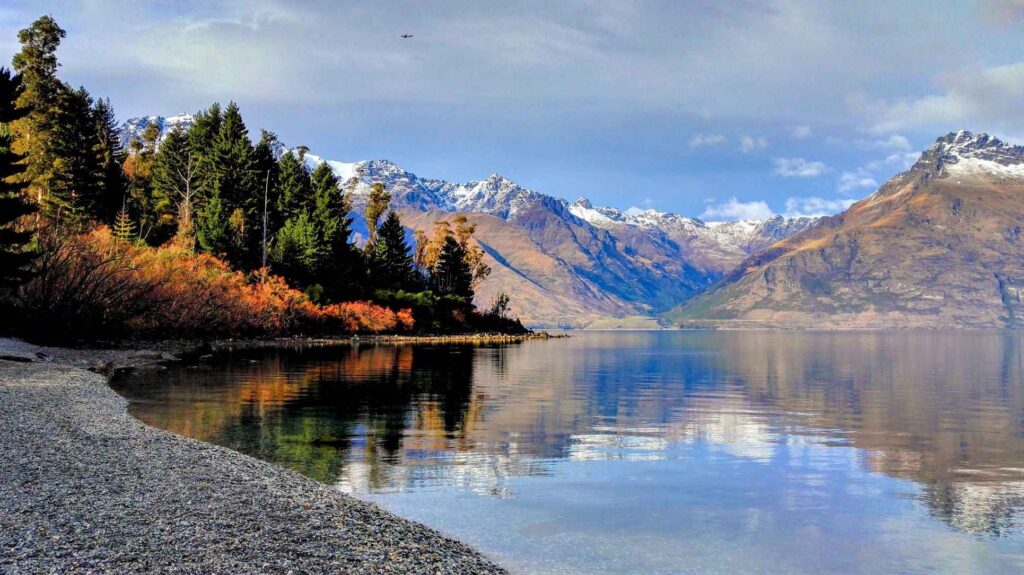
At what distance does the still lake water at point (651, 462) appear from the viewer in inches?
744

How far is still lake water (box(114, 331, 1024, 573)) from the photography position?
18.9m

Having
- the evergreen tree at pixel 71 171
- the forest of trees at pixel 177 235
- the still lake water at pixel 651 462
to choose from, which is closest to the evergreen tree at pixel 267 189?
the forest of trees at pixel 177 235

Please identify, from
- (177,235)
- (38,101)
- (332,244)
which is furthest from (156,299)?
(332,244)

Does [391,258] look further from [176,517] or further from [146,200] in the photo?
[176,517]

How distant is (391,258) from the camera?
185500mm

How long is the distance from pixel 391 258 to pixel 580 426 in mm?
148666

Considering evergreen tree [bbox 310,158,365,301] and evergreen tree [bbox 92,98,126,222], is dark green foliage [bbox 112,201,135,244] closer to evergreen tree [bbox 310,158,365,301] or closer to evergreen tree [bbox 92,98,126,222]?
evergreen tree [bbox 92,98,126,222]

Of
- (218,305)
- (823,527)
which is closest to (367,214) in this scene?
(218,305)

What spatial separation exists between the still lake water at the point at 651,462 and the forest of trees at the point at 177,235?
21928mm

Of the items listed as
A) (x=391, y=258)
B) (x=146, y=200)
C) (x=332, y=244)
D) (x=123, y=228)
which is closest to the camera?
(x=123, y=228)

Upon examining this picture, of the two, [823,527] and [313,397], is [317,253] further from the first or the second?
[823,527]

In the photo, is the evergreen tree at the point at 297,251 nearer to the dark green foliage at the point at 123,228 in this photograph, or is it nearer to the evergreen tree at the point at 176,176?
the evergreen tree at the point at 176,176

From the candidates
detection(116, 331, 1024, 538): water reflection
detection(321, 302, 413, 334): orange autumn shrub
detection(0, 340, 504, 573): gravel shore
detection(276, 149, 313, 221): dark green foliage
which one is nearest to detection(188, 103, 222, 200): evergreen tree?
detection(276, 149, 313, 221): dark green foliage

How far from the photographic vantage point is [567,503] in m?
23.1
